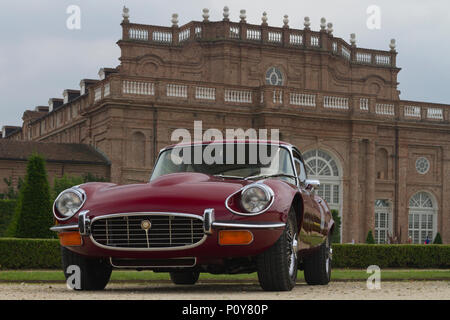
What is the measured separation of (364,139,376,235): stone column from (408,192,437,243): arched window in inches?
130

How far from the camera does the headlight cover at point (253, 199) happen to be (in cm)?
746

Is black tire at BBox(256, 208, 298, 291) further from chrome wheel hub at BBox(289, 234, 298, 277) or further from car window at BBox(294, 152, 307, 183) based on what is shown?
car window at BBox(294, 152, 307, 183)

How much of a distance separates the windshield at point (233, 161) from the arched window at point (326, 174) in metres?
35.4

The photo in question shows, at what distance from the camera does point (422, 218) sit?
48094 millimetres

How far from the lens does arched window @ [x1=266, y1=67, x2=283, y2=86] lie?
158 feet

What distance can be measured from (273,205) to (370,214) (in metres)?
38.8

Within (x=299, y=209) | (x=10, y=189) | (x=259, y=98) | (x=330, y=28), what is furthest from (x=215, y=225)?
(x=330, y=28)

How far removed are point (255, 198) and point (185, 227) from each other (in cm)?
70

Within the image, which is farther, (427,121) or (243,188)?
(427,121)

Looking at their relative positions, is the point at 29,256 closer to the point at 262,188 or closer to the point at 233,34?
the point at 262,188
